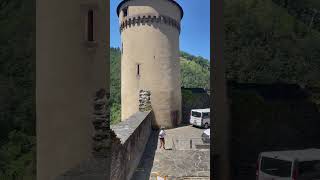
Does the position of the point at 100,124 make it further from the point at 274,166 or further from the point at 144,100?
the point at 144,100

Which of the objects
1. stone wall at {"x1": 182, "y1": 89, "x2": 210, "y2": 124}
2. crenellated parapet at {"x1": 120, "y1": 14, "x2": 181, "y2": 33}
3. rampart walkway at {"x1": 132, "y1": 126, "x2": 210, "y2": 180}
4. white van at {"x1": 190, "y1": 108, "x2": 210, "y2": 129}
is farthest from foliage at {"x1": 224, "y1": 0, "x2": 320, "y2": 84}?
stone wall at {"x1": 182, "y1": 89, "x2": 210, "y2": 124}

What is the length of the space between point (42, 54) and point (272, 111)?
309 centimetres

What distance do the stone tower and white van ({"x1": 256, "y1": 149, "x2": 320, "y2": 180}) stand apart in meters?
17.3

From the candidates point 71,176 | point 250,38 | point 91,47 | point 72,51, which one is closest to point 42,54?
point 72,51

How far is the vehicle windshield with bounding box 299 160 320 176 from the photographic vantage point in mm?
3082

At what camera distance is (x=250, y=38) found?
3.43m

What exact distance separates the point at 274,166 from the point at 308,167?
14.1 inches

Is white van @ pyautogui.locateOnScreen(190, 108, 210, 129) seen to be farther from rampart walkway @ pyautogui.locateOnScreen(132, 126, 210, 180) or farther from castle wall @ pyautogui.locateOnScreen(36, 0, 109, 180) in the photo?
castle wall @ pyautogui.locateOnScreen(36, 0, 109, 180)

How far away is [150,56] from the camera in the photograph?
20531mm

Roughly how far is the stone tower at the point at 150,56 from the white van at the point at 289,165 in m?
17.3

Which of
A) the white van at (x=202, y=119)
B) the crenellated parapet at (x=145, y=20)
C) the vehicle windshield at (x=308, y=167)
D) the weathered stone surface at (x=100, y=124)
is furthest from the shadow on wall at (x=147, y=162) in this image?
the crenellated parapet at (x=145, y=20)

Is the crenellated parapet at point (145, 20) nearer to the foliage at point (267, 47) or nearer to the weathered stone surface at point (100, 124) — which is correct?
the weathered stone surface at point (100, 124)

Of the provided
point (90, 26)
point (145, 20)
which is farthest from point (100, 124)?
point (145, 20)

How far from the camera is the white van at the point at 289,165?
3.09m
